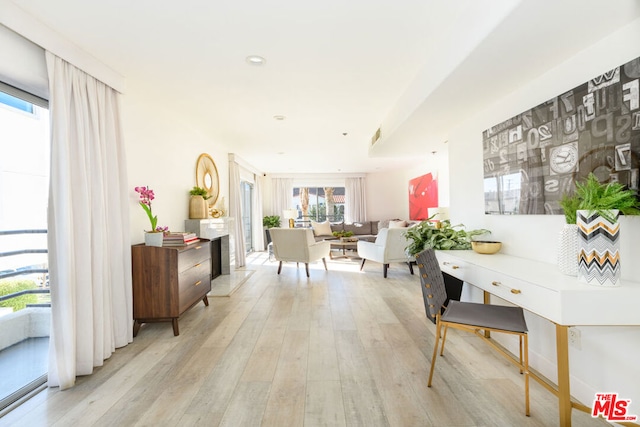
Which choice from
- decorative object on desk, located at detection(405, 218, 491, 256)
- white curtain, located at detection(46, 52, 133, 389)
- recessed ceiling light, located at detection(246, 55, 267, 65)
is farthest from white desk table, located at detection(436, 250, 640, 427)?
white curtain, located at detection(46, 52, 133, 389)

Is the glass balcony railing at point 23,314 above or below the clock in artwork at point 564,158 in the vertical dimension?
below

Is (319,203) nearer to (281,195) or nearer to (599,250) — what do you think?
(281,195)

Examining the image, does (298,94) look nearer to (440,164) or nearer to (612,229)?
(612,229)

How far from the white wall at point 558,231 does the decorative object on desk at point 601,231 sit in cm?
23

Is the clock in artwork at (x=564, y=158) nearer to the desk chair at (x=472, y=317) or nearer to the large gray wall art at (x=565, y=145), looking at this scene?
the large gray wall art at (x=565, y=145)

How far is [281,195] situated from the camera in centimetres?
945

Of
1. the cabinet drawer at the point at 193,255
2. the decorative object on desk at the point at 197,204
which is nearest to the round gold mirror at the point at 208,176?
the decorative object on desk at the point at 197,204

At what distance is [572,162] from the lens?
1847mm

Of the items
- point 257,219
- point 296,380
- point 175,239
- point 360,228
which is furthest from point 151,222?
point 360,228

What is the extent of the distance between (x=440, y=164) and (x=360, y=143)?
2.63m

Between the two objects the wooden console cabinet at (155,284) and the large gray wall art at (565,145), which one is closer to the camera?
the large gray wall art at (565,145)

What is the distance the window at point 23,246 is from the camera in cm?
184

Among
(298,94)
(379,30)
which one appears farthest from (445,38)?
(298,94)

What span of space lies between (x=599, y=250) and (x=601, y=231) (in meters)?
0.09
